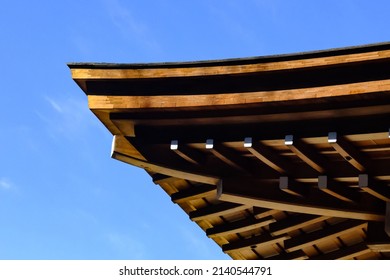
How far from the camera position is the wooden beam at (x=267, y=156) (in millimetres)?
8453

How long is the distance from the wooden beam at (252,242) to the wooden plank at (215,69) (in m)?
3.85

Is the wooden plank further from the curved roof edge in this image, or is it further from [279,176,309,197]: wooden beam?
[279,176,309,197]: wooden beam

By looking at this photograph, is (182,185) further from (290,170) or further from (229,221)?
(290,170)

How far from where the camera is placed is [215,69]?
8188 mm

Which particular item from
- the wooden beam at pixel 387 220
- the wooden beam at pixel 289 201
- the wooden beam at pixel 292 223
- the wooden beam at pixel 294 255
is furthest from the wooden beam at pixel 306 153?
the wooden beam at pixel 294 255

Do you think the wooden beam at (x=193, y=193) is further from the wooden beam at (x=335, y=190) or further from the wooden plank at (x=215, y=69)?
the wooden plank at (x=215, y=69)

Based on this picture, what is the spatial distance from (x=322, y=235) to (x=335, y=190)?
1747 millimetres
